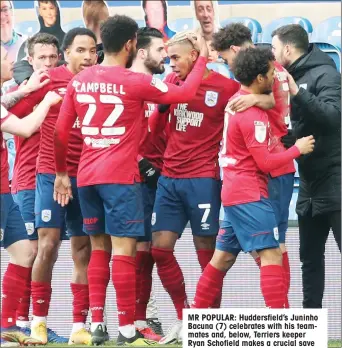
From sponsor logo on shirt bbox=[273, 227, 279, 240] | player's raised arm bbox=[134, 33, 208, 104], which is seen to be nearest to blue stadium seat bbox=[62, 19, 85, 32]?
player's raised arm bbox=[134, 33, 208, 104]

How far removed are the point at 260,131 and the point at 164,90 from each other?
66cm

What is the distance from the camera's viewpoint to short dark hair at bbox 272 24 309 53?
326 inches

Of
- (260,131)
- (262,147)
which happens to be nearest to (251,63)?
(260,131)

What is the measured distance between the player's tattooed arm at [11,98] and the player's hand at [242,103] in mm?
A: 1321

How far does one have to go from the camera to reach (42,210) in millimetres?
8141

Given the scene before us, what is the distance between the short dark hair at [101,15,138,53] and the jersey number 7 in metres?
0.34

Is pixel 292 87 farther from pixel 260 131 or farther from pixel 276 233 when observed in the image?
pixel 276 233

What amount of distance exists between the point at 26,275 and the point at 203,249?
1.24m

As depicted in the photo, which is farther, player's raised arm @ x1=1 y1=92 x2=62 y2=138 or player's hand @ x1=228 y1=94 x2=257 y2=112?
player's hand @ x1=228 y1=94 x2=257 y2=112

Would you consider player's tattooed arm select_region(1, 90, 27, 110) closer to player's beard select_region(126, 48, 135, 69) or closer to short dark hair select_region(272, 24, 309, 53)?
player's beard select_region(126, 48, 135, 69)

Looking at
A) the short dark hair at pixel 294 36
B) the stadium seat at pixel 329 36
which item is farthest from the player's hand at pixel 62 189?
the stadium seat at pixel 329 36

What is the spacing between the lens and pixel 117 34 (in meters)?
7.55

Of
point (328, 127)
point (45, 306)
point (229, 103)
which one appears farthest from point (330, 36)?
point (45, 306)

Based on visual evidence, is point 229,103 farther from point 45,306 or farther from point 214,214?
point 45,306
